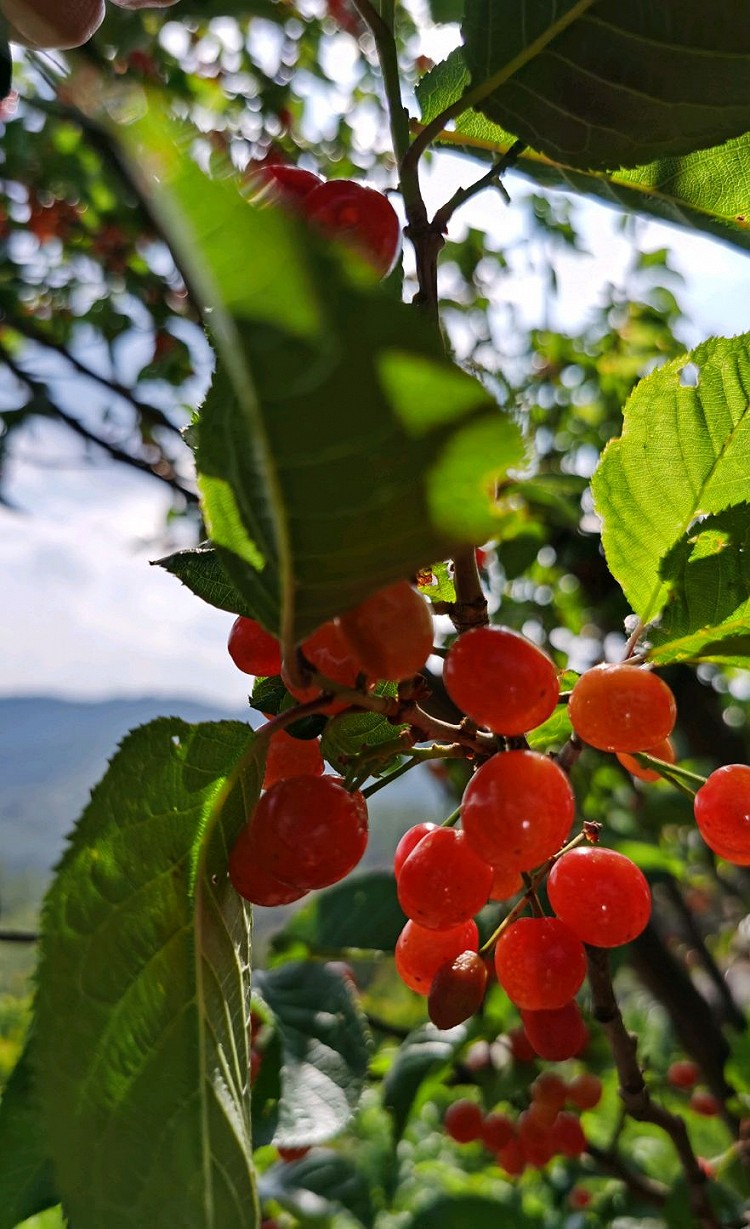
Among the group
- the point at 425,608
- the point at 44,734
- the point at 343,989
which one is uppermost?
the point at 44,734

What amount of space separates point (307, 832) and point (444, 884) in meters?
0.13

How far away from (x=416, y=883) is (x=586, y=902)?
0.15m

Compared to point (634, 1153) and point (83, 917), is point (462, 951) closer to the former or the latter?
point (83, 917)

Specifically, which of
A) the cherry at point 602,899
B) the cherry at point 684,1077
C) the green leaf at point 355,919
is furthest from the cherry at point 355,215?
the cherry at point 684,1077

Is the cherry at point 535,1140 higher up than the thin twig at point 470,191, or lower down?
lower down

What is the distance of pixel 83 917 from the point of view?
53cm

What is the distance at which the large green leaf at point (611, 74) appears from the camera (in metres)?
0.57

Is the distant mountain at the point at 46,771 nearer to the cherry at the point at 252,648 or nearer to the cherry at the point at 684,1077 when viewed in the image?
the cherry at the point at 684,1077

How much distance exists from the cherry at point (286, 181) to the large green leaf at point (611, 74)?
0.47ft

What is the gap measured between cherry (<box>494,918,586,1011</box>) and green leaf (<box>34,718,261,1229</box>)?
0.21 m

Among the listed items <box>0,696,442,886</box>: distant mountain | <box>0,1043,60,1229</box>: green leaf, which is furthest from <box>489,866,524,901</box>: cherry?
<box>0,696,442,886</box>: distant mountain

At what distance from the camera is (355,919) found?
179 centimetres

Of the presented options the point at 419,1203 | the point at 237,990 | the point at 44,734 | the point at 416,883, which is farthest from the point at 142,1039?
the point at 44,734

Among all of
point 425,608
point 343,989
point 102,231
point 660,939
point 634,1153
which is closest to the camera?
point 425,608
